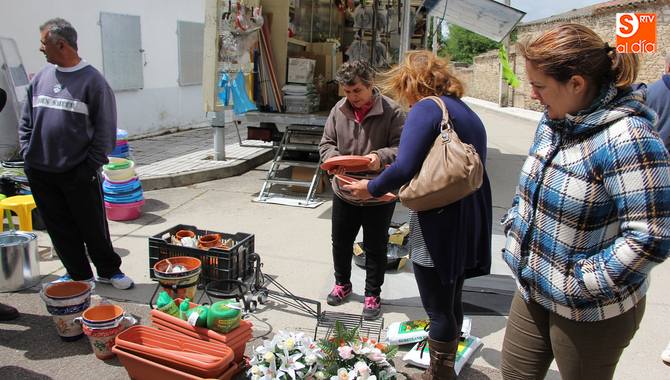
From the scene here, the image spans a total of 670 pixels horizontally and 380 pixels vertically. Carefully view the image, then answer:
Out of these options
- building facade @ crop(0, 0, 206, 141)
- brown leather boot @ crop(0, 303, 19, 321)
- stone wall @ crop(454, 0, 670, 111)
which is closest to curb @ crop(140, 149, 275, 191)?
building facade @ crop(0, 0, 206, 141)

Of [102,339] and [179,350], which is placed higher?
[179,350]

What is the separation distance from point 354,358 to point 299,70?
220 inches

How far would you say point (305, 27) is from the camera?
8.55m

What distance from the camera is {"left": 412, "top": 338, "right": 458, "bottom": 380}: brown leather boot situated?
8.79 feet

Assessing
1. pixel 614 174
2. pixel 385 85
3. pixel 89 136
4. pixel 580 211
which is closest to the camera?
pixel 614 174

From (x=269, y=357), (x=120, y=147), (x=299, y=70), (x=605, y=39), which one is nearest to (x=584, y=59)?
(x=269, y=357)

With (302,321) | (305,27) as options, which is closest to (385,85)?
(302,321)

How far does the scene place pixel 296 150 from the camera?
7.43 metres

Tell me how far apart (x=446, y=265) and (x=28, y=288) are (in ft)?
10.8

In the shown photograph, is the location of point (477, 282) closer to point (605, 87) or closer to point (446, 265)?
point (446, 265)

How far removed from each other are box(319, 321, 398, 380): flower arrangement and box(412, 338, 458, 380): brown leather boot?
0.20 metres

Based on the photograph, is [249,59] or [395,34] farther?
[395,34]

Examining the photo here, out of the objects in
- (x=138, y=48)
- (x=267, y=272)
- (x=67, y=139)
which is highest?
(x=138, y=48)

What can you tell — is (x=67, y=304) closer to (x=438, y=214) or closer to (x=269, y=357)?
(x=269, y=357)
